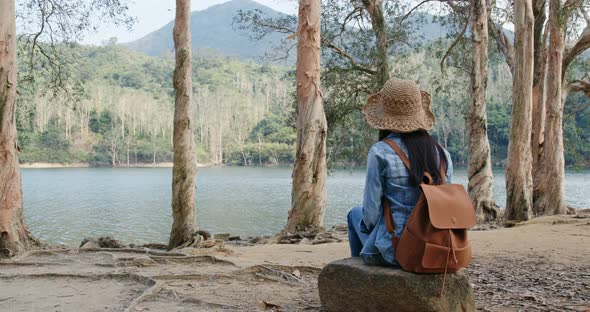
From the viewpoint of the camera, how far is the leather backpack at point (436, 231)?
2.48m

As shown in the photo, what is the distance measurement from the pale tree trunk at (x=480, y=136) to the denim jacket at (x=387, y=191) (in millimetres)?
8076

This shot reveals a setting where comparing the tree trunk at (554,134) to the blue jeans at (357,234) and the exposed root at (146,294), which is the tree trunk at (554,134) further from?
the exposed root at (146,294)

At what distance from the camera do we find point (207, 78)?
278 feet

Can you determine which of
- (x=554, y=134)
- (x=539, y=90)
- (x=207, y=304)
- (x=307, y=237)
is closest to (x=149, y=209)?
(x=307, y=237)

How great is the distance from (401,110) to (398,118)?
0.15ft

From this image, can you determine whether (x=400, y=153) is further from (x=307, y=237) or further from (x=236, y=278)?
(x=307, y=237)

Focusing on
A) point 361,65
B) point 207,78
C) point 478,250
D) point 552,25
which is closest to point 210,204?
point 361,65

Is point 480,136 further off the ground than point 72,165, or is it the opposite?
point 480,136

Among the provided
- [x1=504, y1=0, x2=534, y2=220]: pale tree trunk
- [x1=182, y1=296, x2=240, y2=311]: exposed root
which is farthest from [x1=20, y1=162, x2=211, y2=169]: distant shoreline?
[x1=182, y1=296, x2=240, y2=311]: exposed root

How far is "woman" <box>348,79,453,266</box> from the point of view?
2.66 m

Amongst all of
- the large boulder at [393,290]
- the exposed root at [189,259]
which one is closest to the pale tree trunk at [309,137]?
the exposed root at [189,259]

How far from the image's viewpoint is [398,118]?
280cm

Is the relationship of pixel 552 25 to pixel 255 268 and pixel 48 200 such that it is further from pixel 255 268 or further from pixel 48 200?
pixel 48 200

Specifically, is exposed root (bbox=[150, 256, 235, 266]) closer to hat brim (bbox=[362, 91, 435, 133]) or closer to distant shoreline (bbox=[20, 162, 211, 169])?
hat brim (bbox=[362, 91, 435, 133])
